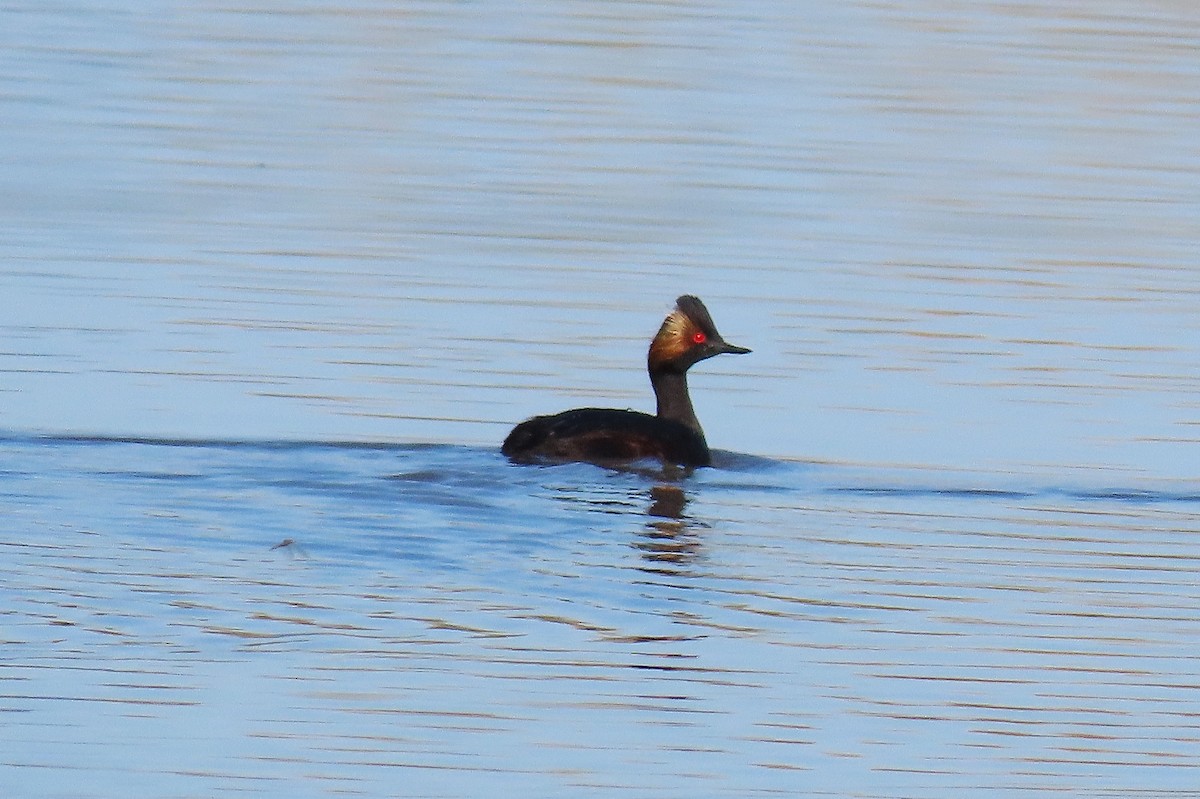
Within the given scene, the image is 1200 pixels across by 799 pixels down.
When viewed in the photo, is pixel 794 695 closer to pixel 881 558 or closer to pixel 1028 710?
pixel 1028 710

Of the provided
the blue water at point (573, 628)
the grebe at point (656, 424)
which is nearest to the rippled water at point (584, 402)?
the blue water at point (573, 628)

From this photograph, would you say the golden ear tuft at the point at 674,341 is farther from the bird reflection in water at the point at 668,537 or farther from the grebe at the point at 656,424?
the bird reflection in water at the point at 668,537

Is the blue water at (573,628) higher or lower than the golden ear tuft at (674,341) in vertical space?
lower

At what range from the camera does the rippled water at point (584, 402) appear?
7957mm

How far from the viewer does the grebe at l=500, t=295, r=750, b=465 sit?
12.0 m

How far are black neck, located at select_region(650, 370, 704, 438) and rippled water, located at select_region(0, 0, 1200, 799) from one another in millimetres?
257

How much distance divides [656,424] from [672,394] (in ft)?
2.83

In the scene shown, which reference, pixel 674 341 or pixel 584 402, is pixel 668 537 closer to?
pixel 674 341

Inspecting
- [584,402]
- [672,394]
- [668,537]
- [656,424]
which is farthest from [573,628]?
[584,402]

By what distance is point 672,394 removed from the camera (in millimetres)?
13273

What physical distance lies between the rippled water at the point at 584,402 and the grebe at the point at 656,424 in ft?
0.62

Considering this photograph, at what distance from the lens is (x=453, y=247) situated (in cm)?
1683

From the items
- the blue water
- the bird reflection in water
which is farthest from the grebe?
the bird reflection in water

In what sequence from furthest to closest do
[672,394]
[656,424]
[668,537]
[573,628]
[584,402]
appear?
[584,402] → [672,394] → [656,424] → [668,537] → [573,628]
